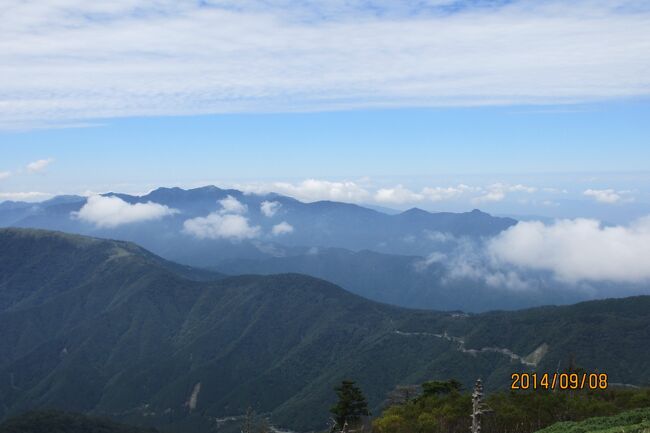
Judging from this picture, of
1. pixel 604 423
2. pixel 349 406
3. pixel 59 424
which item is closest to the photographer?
pixel 604 423

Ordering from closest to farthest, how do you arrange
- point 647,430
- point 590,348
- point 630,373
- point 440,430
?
point 647,430 < point 440,430 < point 630,373 < point 590,348

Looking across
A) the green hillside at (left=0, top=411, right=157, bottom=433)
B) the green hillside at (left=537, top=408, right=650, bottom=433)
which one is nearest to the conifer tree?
the green hillside at (left=537, top=408, right=650, bottom=433)

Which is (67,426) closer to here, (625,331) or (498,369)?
(498,369)

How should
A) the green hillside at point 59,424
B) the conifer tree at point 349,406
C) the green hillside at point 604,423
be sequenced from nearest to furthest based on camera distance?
the green hillside at point 604,423
the conifer tree at point 349,406
the green hillside at point 59,424

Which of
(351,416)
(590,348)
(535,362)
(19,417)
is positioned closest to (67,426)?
(19,417)

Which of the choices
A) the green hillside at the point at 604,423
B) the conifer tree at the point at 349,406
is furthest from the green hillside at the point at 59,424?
the green hillside at the point at 604,423

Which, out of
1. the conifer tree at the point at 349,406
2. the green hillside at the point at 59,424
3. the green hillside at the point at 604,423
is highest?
the green hillside at the point at 604,423

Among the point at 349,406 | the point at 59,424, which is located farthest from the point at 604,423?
the point at 59,424

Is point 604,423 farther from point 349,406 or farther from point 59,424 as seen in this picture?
point 59,424

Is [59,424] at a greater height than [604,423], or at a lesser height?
lesser

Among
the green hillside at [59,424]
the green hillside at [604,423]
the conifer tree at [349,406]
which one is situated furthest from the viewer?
the green hillside at [59,424]

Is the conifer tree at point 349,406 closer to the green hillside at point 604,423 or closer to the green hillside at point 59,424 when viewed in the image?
the green hillside at point 604,423
